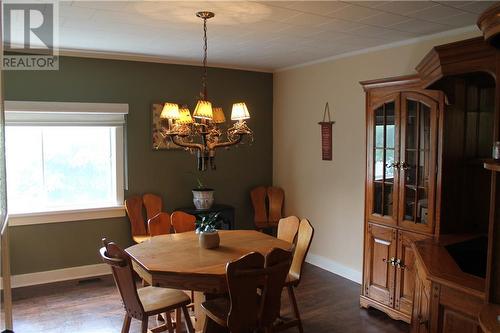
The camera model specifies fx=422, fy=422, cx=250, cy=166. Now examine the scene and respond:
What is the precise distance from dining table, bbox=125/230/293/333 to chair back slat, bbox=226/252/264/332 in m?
0.15

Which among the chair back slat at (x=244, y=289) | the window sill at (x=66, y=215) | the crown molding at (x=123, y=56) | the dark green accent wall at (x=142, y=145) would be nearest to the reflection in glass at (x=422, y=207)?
the chair back slat at (x=244, y=289)

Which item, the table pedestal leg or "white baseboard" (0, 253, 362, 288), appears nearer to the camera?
the table pedestal leg

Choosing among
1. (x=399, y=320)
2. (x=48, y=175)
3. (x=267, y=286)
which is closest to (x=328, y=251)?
(x=399, y=320)

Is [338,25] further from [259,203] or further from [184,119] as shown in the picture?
[259,203]

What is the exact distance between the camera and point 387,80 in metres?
3.59

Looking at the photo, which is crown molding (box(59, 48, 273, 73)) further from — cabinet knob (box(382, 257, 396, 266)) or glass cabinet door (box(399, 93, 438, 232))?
cabinet knob (box(382, 257, 396, 266))

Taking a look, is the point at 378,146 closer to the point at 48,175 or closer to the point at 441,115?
the point at 441,115

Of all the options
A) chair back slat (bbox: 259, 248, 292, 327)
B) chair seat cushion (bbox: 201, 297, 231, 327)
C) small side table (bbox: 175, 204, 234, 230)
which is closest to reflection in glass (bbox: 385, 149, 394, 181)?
chair back slat (bbox: 259, 248, 292, 327)

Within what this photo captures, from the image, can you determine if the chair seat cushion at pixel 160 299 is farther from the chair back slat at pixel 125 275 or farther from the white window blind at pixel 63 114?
the white window blind at pixel 63 114

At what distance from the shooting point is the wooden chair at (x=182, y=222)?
4035 mm

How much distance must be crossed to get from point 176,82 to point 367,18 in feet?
8.58

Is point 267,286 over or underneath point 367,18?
underneath

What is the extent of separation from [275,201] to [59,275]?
8.91 ft

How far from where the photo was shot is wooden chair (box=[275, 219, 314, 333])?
3.33 metres
